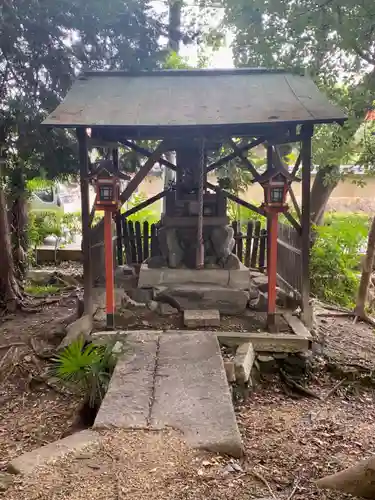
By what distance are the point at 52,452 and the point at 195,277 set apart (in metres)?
3.74

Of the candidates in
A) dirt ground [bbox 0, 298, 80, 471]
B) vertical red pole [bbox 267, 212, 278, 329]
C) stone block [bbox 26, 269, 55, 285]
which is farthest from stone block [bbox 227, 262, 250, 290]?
stone block [bbox 26, 269, 55, 285]

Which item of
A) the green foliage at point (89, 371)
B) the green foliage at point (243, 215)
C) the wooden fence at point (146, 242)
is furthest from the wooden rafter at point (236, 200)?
the green foliage at point (243, 215)

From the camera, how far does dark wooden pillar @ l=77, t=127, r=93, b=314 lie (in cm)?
554

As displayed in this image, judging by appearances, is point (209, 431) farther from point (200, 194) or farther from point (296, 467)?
point (200, 194)

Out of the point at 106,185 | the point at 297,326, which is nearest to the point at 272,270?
the point at 297,326

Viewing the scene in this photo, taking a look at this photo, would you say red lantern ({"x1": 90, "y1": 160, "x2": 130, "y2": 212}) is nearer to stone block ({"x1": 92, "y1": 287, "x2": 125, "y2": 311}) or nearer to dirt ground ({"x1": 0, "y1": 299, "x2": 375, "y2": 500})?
stone block ({"x1": 92, "y1": 287, "x2": 125, "y2": 311})

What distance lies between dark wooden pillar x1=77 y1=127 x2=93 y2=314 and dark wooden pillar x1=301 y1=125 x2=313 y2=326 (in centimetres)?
274

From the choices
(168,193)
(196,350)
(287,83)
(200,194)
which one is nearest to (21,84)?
(168,193)

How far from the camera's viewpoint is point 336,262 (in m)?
9.01

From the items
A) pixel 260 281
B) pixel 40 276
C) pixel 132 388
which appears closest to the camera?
pixel 132 388

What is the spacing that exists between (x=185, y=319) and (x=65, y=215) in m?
8.26

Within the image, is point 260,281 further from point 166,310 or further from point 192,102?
point 192,102

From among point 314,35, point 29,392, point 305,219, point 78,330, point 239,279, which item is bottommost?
point 29,392

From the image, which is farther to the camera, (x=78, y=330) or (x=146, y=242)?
(x=146, y=242)
